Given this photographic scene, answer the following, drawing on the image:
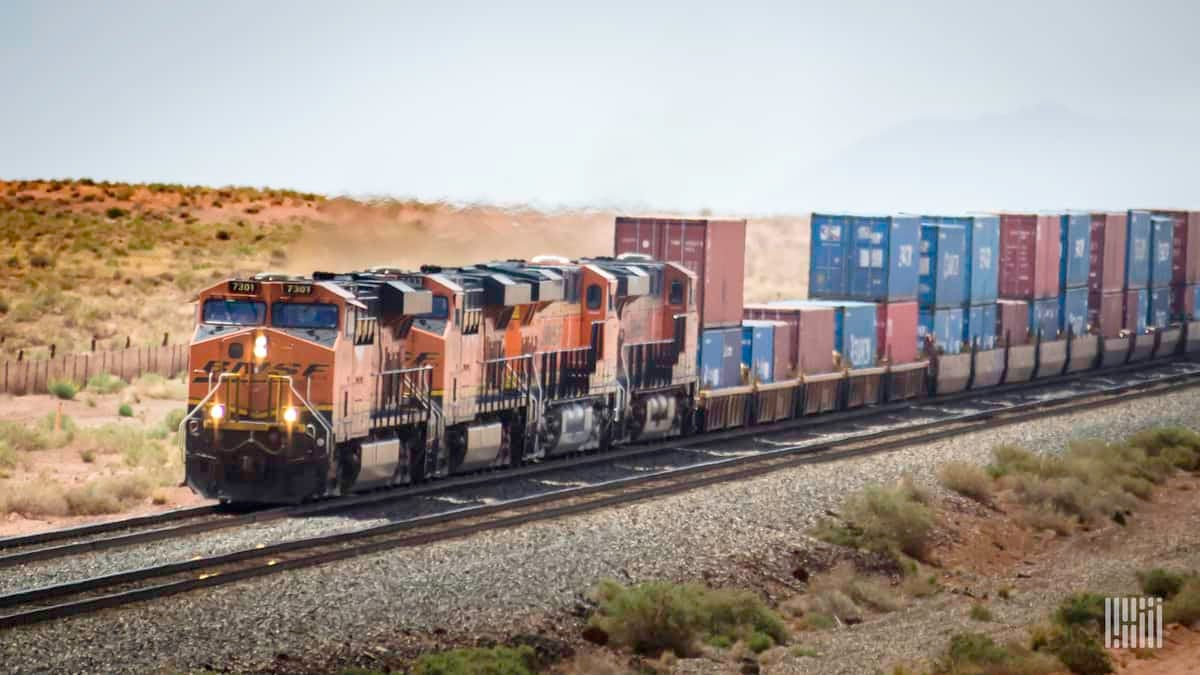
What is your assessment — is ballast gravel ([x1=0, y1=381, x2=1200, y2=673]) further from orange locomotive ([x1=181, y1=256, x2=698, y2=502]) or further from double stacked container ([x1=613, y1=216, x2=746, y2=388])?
double stacked container ([x1=613, y1=216, x2=746, y2=388])

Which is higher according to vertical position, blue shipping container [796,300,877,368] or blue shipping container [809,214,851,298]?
blue shipping container [809,214,851,298]

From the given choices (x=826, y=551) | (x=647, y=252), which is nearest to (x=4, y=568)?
(x=826, y=551)

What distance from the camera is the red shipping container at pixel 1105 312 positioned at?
5116cm

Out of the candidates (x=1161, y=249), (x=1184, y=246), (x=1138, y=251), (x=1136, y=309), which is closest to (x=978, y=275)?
(x=1138, y=251)

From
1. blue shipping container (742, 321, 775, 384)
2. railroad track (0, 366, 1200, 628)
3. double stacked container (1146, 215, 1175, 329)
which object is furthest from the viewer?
double stacked container (1146, 215, 1175, 329)

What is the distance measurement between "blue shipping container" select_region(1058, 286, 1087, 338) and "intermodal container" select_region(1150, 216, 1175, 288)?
16.8ft

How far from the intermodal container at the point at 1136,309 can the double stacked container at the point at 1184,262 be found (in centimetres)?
347

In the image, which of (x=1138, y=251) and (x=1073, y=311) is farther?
(x=1138, y=251)

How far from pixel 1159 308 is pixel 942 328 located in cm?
1477

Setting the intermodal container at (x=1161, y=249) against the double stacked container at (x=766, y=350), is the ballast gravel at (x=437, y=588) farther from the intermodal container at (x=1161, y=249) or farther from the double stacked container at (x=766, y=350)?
the intermodal container at (x=1161, y=249)

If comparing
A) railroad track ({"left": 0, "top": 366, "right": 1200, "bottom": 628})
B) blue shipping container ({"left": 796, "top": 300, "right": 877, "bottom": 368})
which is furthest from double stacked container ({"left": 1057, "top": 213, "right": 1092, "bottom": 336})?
railroad track ({"left": 0, "top": 366, "right": 1200, "bottom": 628})

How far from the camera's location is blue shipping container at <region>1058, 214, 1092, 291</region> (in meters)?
48.3

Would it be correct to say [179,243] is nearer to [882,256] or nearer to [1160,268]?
[1160,268]

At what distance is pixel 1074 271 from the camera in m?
49.3
